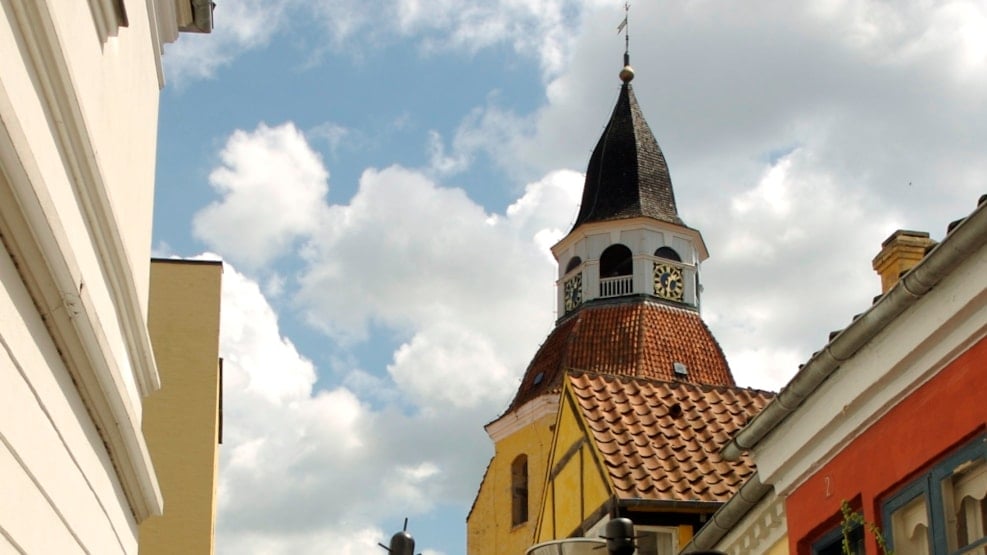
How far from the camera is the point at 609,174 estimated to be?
1918 inches

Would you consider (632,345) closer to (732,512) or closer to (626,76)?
(626,76)

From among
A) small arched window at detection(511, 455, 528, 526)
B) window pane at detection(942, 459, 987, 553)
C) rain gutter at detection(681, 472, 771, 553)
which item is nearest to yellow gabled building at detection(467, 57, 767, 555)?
small arched window at detection(511, 455, 528, 526)

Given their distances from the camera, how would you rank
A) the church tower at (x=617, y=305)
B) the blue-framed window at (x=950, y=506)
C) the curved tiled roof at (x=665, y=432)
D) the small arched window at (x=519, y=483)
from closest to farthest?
the blue-framed window at (x=950, y=506), the curved tiled roof at (x=665, y=432), the small arched window at (x=519, y=483), the church tower at (x=617, y=305)

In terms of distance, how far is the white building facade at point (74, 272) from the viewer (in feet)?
15.9

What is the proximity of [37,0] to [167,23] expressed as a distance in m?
4.00

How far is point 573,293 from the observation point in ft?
148

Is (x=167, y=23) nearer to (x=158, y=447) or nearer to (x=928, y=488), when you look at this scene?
(x=928, y=488)

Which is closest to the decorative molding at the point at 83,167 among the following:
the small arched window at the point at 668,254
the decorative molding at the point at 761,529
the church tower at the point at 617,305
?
the decorative molding at the point at 761,529

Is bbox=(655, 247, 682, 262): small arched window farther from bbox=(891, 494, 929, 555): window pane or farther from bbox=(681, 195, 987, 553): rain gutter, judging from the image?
bbox=(891, 494, 929, 555): window pane

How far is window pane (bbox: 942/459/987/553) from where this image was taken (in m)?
8.12

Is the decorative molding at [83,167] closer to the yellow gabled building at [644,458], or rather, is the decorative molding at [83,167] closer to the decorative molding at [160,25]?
the decorative molding at [160,25]

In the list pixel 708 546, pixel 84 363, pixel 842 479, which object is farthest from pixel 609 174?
pixel 84 363

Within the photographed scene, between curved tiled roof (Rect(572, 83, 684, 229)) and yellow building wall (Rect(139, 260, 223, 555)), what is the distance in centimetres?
2938

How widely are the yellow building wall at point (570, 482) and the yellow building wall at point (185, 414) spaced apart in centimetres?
415
